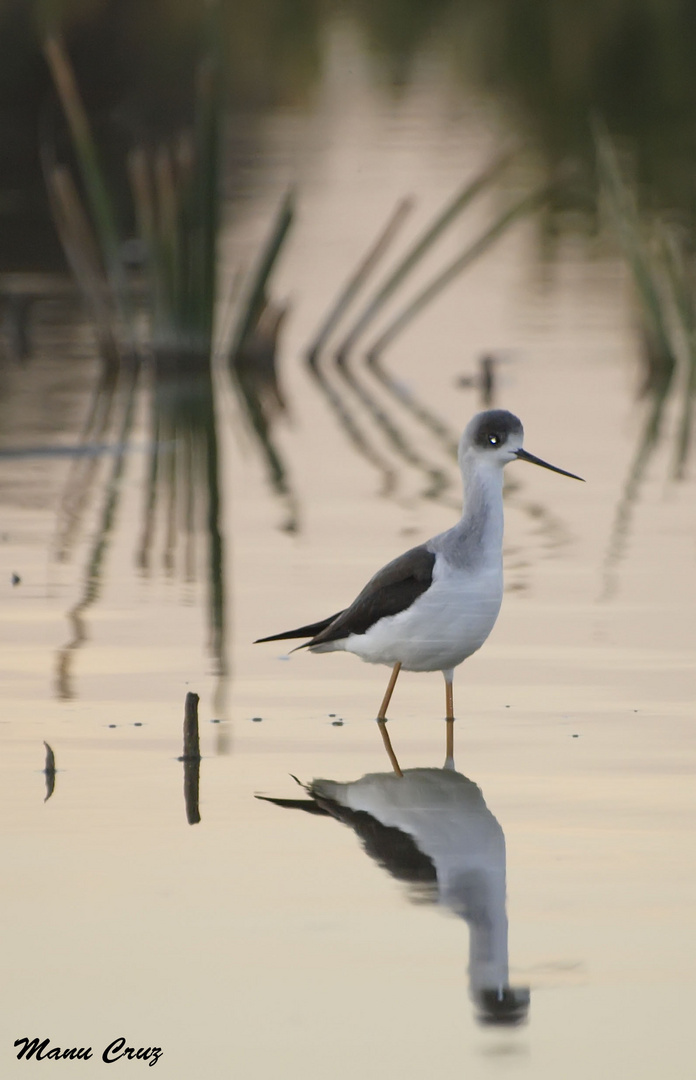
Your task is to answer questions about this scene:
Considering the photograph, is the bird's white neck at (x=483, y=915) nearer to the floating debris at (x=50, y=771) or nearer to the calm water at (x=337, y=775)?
the calm water at (x=337, y=775)

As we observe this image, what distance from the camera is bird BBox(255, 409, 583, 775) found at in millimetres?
6867

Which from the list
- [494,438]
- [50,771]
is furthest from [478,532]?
[50,771]

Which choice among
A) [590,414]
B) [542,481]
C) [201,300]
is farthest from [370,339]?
[542,481]

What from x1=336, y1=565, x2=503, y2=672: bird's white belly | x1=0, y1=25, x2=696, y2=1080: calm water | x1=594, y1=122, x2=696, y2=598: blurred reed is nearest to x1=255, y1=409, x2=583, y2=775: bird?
x1=336, y1=565, x2=503, y2=672: bird's white belly

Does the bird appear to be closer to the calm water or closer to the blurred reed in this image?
the calm water

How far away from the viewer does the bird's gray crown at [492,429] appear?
721cm

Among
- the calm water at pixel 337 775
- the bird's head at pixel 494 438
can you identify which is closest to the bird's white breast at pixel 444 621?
the calm water at pixel 337 775

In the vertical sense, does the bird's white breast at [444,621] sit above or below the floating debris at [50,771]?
above

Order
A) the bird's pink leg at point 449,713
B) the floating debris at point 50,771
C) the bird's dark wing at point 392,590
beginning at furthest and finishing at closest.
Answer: the bird's dark wing at point 392,590, the bird's pink leg at point 449,713, the floating debris at point 50,771

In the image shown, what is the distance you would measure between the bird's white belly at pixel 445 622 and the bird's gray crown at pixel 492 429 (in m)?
0.46

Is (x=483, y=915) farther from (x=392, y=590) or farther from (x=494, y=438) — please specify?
(x=494, y=438)

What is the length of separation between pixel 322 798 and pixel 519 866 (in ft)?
2.65

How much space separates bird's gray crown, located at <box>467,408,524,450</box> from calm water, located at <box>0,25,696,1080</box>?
0.87 m

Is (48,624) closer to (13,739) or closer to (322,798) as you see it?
(13,739)
